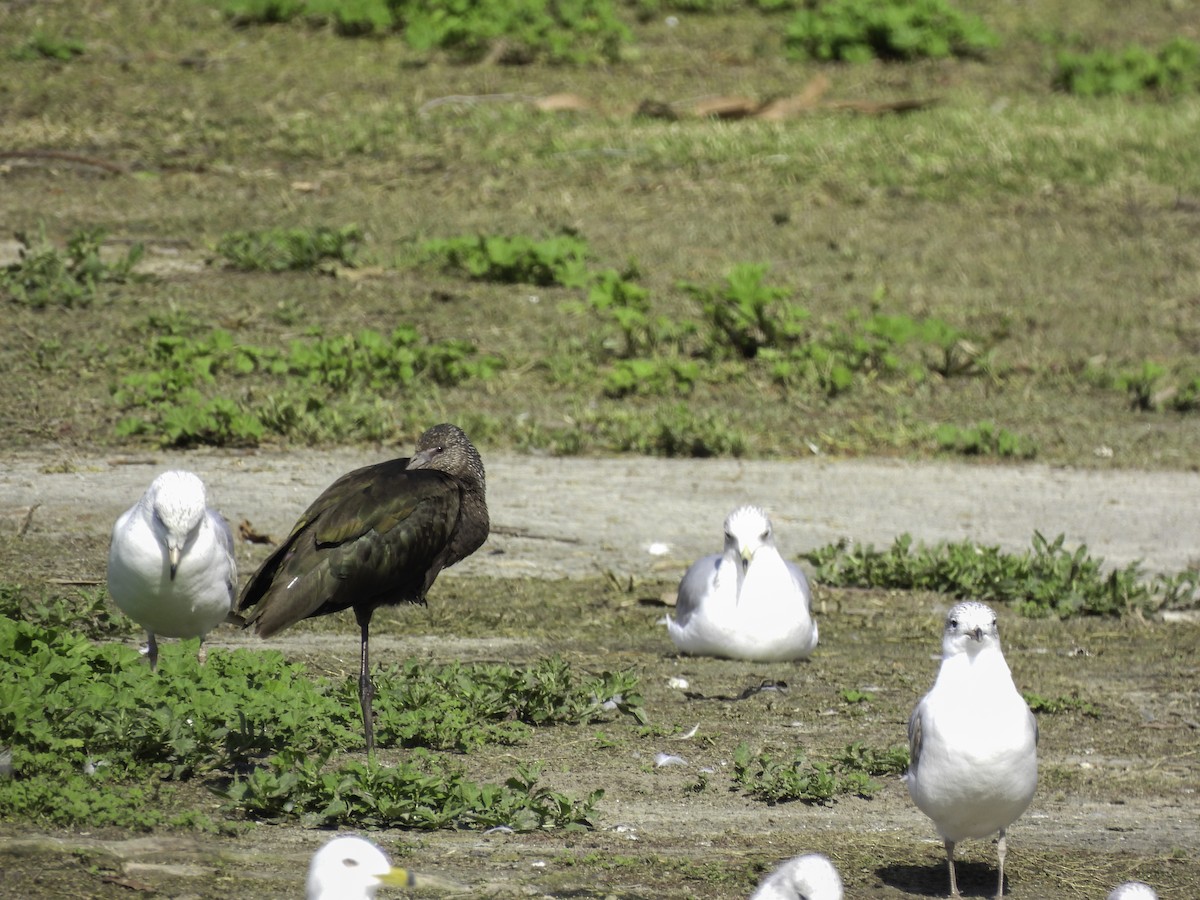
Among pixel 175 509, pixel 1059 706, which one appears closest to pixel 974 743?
pixel 1059 706

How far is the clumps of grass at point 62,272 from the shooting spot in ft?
40.0

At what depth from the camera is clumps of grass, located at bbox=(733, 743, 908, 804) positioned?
6344 mm

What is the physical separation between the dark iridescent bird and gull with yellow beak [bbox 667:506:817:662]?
1508 millimetres

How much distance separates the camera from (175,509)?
6770 mm

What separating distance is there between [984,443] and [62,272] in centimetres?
632

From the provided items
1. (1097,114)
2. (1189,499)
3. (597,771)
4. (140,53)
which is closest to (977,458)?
(1189,499)

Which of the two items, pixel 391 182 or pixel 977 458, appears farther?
pixel 391 182

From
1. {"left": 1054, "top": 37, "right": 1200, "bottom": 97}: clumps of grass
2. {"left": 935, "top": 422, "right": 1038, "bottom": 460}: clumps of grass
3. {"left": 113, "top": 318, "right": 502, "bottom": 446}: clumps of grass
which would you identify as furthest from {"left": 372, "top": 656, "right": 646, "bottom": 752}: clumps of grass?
{"left": 1054, "top": 37, "right": 1200, "bottom": 97}: clumps of grass

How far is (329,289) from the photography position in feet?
43.3

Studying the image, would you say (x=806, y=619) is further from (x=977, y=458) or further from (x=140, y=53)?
(x=140, y=53)

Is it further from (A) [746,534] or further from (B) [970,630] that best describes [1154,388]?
(B) [970,630]

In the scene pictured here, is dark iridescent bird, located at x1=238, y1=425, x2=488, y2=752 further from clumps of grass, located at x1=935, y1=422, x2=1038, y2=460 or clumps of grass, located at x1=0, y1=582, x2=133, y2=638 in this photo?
clumps of grass, located at x1=935, y1=422, x2=1038, y2=460

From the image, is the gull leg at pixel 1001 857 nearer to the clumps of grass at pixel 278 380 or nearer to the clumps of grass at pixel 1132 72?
the clumps of grass at pixel 278 380

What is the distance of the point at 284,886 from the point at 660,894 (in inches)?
42.7
